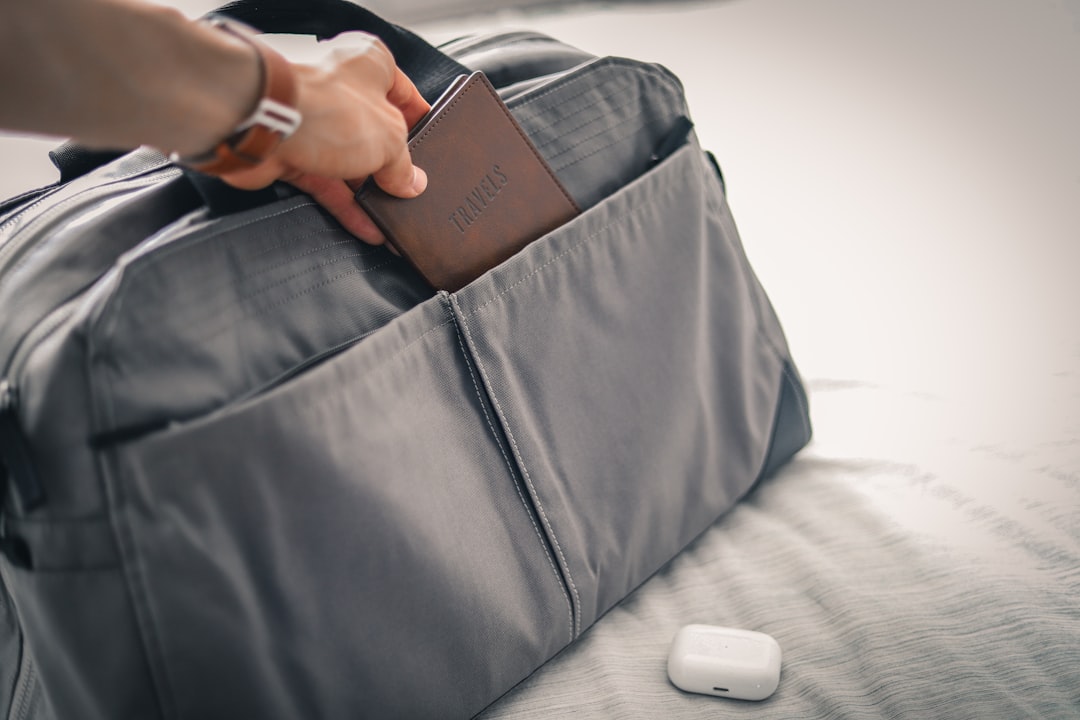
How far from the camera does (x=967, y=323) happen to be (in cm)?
88

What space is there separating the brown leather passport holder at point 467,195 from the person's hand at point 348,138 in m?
0.02

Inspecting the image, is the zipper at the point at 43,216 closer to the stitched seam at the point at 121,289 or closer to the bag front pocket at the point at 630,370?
the stitched seam at the point at 121,289

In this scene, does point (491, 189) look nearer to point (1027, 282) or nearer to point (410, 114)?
point (410, 114)

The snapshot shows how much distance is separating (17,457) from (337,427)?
0.55ft

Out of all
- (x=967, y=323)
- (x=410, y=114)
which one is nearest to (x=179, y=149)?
(x=410, y=114)

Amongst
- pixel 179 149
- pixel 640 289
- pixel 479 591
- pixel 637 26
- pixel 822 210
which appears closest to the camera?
pixel 179 149

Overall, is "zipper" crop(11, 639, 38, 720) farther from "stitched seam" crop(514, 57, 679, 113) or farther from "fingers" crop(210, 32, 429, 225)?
"stitched seam" crop(514, 57, 679, 113)

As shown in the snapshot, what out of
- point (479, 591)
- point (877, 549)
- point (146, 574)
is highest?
point (146, 574)

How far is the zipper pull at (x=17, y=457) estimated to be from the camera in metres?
0.40

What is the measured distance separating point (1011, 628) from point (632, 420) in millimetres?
318

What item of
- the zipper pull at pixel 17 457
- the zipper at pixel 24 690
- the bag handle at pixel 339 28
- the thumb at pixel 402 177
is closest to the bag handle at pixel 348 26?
the bag handle at pixel 339 28

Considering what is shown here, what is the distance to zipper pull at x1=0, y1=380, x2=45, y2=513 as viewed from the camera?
396 mm

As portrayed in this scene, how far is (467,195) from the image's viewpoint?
1.78 ft

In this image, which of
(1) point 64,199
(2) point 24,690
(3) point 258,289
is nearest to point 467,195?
(3) point 258,289
